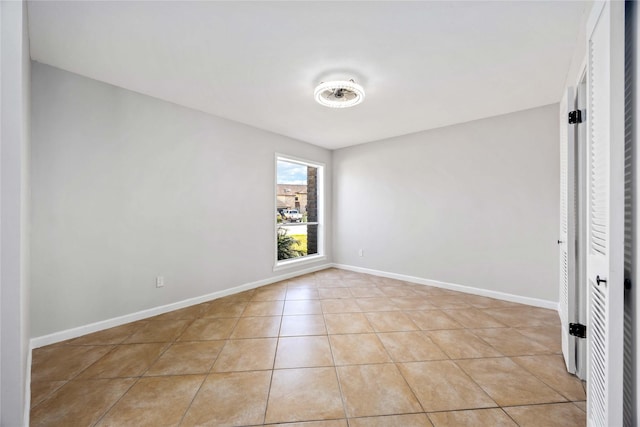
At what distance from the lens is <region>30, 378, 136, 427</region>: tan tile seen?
55.9 inches

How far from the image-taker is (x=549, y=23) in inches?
68.4

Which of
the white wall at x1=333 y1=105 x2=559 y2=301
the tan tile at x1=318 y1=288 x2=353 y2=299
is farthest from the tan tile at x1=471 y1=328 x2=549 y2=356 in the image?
the tan tile at x1=318 y1=288 x2=353 y2=299

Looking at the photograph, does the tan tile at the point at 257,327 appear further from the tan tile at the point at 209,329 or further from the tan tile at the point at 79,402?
the tan tile at the point at 79,402

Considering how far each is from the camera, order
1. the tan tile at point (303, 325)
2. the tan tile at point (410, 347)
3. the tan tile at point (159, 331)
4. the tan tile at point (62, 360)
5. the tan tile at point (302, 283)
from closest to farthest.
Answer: the tan tile at point (62, 360)
the tan tile at point (410, 347)
the tan tile at point (159, 331)
the tan tile at point (303, 325)
the tan tile at point (302, 283)

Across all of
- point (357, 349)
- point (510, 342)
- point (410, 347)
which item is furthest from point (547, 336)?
point (357, 349)

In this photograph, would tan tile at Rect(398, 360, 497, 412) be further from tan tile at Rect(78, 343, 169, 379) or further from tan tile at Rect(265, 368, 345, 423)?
tan tile at Rect(78, 343, 169, 379)

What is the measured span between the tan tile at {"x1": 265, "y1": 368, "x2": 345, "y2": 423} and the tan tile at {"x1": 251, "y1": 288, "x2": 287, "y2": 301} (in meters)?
1.56

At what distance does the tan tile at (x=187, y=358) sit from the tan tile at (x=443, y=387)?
150 centimetres

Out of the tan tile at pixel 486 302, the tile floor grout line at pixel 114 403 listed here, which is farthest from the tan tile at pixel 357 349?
the tan tile at pixel 486 302

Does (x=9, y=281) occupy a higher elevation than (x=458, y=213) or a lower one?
lower

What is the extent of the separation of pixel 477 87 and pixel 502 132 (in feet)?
3.54

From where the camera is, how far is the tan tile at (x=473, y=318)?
2.58m

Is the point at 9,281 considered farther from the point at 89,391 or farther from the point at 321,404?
the point at 321,404

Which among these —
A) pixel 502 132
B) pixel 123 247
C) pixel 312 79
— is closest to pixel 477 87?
pixel 502 132
